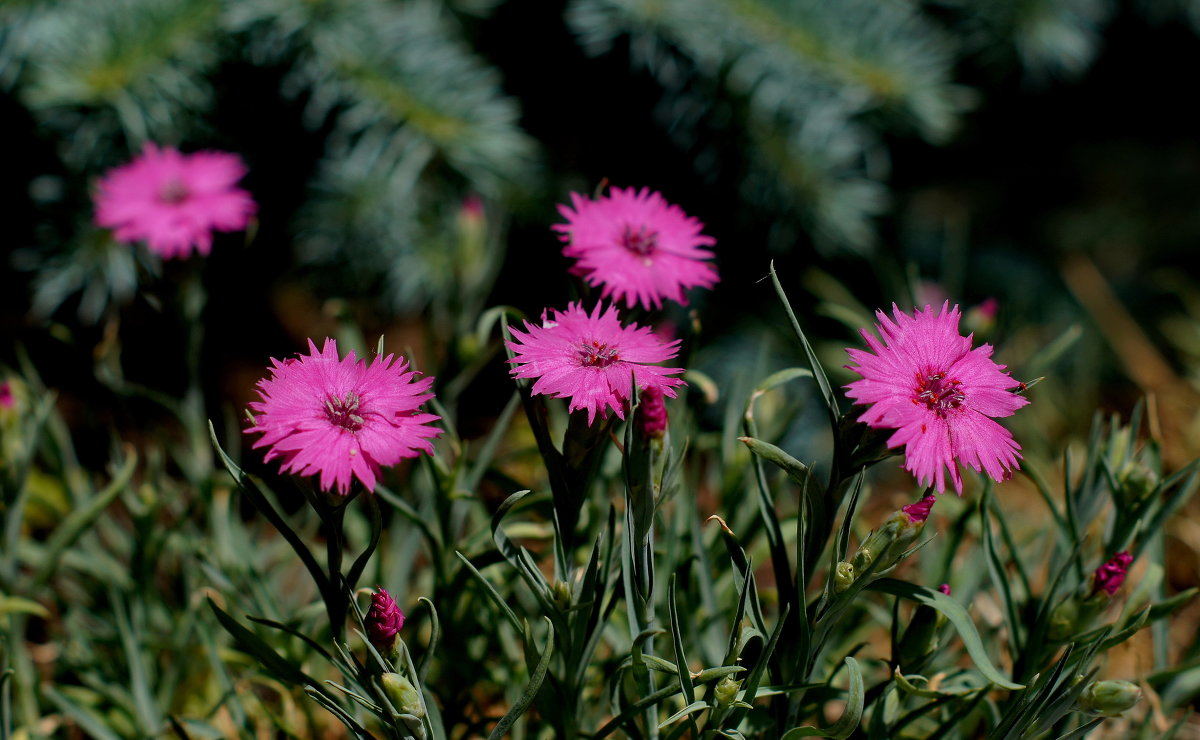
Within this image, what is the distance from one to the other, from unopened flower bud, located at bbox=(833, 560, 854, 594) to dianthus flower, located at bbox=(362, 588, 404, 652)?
211 millimetres

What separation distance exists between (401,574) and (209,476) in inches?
7.9

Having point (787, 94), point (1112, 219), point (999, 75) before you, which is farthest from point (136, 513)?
point (1112, 219)

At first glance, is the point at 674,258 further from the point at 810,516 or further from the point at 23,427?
the point at 23,427

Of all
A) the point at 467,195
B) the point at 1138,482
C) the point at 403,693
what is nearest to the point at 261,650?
the point at 403,693

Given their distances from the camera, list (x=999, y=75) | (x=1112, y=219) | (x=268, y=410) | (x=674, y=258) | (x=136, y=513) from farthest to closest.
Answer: (x=1112, y=219)
(x=999, y=75)
(x=136, y=513)
(x=674, y=258)
(x=268, y=410)

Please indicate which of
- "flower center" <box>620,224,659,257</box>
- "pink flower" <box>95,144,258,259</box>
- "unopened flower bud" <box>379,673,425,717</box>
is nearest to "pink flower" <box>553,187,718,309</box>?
"flower center" <box>620,224,659,257</box>

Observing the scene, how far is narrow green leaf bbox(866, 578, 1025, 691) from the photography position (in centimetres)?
45

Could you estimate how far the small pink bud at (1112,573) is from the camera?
1.71 feet

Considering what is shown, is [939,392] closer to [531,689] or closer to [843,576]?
[843,576]

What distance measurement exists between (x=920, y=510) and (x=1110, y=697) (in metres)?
0.16

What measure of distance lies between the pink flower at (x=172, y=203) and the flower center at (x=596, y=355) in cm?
39

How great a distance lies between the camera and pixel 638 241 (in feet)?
1.75

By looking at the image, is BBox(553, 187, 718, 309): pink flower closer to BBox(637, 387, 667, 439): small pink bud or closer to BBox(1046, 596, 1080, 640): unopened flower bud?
BBox(637, 387, 667, 439): small pink bud

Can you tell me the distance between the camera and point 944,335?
429 millimetres
